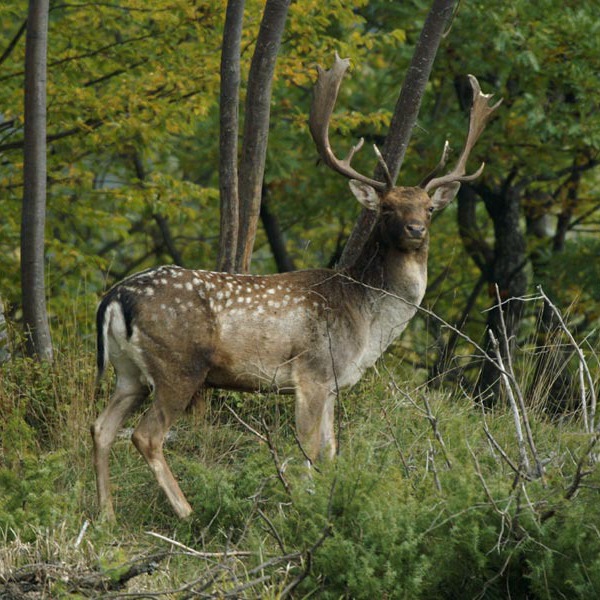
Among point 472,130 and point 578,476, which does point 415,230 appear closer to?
point 472,130

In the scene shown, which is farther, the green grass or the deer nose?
the deer nose

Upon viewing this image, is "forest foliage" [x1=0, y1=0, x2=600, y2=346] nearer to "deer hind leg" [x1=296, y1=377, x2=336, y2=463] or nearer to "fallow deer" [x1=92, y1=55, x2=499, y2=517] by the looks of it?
"fallow deer" [x1=92, y1=55, x2=499, y2=517]

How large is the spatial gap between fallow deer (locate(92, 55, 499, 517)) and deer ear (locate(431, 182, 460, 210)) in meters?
0.01

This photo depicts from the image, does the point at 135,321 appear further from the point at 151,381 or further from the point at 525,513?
the point at 525,513

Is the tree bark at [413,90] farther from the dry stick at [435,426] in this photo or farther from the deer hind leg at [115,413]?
the dry stick at [435,426]

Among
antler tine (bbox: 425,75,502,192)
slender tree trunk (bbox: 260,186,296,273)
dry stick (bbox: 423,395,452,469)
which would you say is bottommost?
slender tree trunk (bbox: 260,186,296,273)

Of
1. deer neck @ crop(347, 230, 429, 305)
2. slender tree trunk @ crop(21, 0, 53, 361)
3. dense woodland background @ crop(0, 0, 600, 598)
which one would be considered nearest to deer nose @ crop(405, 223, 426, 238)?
deer neck @ crop(347, 230, 429, 305)

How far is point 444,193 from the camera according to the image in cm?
811

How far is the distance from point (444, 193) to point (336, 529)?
3203 millimetres

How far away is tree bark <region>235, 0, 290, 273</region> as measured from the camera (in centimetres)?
889

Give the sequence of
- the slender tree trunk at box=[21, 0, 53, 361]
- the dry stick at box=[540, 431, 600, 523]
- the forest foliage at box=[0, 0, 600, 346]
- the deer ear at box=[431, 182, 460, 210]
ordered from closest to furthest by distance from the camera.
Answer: the dry stick at box=[540, 431, 600, 523]
the deer ear at box=[431, 182, 460, 210]
the slender tree trunk at box=[21, 0, 53, 361]
the forest foliage at box=[0, 0, 600, 346]

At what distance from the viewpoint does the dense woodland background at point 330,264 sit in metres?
5.38

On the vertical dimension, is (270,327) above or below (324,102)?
below

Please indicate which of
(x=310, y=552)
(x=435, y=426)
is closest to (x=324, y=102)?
(x=435, y=426)
